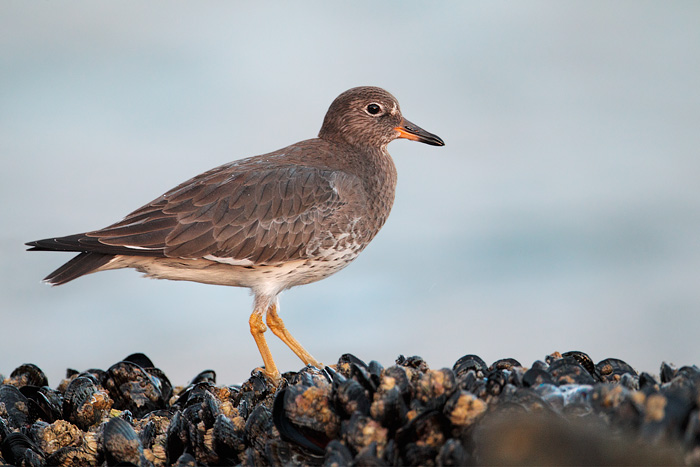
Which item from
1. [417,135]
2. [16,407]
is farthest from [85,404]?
[417,135]

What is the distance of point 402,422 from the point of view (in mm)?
3443

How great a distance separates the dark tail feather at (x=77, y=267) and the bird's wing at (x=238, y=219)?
16 cm

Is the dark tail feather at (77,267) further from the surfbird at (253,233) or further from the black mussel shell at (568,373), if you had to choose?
the black mussel shell at (568,373)

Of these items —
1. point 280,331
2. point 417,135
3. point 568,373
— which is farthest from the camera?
point 417,135

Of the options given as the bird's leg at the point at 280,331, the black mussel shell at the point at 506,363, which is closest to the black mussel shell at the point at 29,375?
the bird's leg at the point at 280,331

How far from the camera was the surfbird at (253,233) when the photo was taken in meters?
6.75

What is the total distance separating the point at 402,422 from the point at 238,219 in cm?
390

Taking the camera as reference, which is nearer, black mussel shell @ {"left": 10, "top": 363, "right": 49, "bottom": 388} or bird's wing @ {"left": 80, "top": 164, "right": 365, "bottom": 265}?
black mussel shell @ {"left": 10, "top": 363, "right": 49, "bottom": 388}

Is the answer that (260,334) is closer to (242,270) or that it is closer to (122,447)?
(242,270)

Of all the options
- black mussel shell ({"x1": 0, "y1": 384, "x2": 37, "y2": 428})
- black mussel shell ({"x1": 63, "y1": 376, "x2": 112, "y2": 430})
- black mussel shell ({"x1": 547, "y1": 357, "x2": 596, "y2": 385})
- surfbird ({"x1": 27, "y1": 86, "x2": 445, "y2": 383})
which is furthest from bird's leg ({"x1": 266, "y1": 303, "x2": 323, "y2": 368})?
black mussel shell ({"x1": 547, "y1": 357, "x2": 596, "y2": 385})

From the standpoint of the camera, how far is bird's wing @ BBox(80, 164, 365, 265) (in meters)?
6.76

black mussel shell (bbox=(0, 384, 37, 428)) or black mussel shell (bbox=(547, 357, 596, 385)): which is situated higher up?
black mussel shell (bbox=(547, 357, 596, 385))

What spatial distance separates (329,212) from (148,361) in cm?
220

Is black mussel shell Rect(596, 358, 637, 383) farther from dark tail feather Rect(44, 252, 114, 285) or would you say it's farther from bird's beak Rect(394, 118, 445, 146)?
dark tail feather Rect(44, 252, 114, 285)
